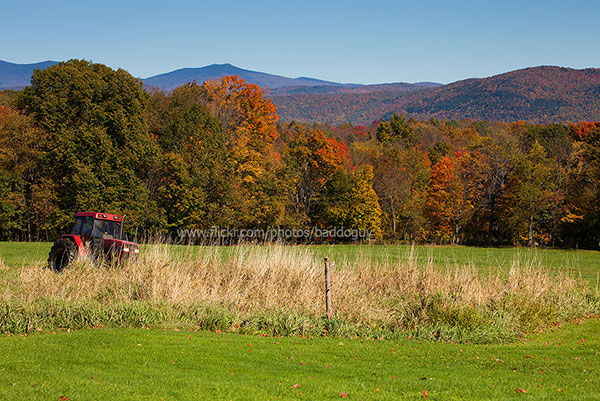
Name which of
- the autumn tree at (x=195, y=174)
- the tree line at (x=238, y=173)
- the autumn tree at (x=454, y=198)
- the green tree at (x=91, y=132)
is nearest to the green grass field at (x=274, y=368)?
the tree line at (x=238, y=173)

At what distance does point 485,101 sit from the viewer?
137 meters

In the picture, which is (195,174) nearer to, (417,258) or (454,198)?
(417,258)

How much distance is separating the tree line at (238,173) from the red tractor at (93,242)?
31.9ft

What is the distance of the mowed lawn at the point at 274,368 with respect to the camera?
665cm

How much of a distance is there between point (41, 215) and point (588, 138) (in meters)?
58.7

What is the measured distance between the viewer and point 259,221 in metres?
45.3

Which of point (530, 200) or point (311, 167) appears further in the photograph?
point (311, 167)

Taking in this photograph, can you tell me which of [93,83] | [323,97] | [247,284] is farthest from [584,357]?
[323,97]

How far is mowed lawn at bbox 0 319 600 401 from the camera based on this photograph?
6.65m

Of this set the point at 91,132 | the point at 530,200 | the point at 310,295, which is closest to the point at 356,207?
the point at 530,200

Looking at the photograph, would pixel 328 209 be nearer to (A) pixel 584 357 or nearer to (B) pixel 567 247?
(B) pixel 567 247

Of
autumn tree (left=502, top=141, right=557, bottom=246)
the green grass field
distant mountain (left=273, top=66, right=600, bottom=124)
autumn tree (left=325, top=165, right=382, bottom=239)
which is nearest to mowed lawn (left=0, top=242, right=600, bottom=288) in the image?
the green grass field

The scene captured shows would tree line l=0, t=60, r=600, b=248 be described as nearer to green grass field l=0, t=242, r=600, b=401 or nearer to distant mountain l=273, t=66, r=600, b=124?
green grass field l=0, t=242, r=600, b=401

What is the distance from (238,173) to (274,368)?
34570 millimetres
